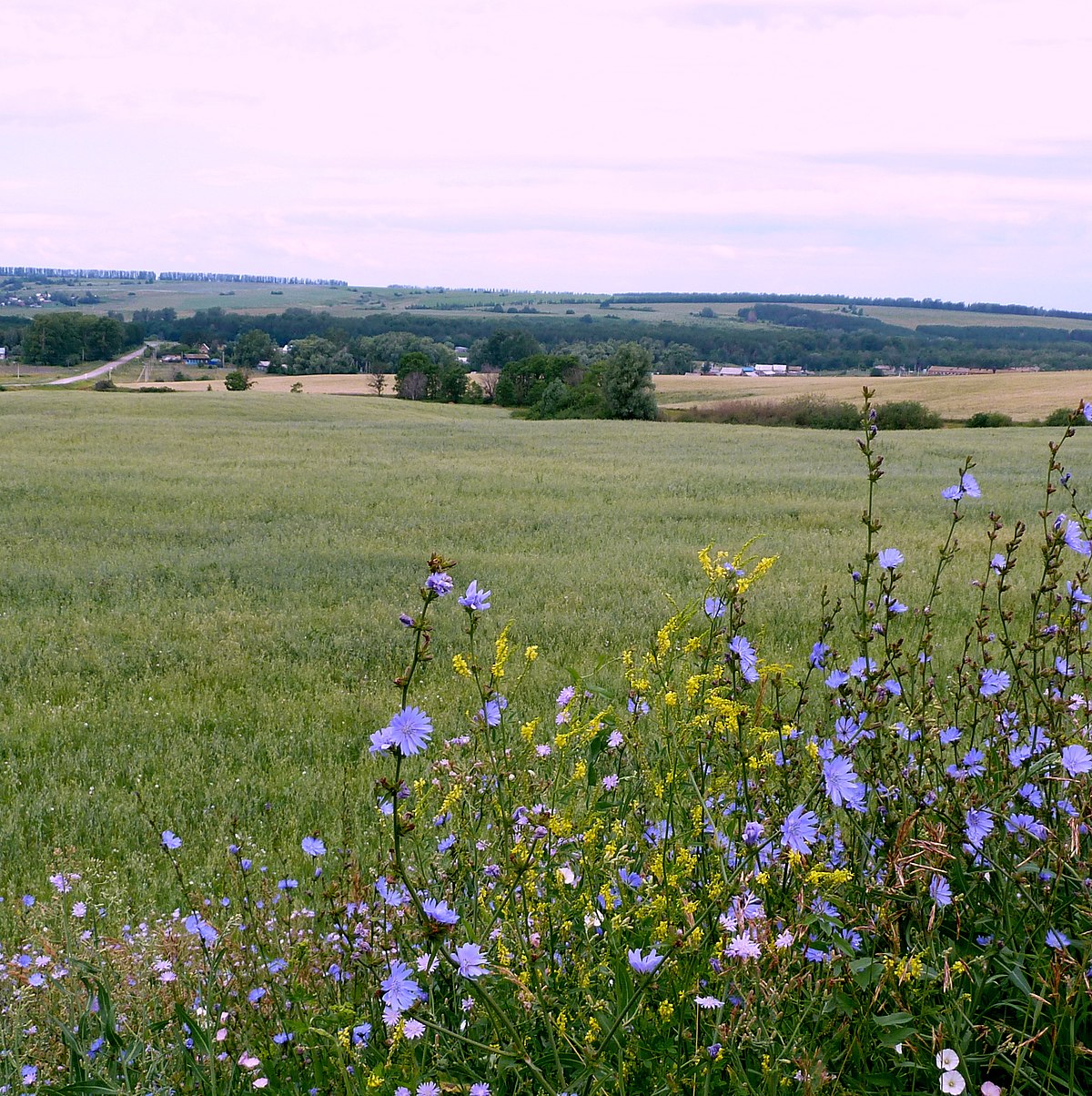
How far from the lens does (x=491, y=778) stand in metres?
2.51

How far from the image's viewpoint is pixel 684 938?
58.8 inches

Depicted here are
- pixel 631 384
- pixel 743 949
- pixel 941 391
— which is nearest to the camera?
pixel 743 949

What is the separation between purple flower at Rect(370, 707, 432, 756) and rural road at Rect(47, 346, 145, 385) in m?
74.2

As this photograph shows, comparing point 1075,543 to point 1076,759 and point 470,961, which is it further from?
point 470,961

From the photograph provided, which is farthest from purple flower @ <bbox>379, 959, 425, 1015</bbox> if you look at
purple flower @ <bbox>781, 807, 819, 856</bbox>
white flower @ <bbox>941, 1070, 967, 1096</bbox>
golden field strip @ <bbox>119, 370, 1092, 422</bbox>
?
golden field strip @ <bbox>119, 370, 1092, 422</bbox>

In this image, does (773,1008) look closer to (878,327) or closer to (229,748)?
(229,748)

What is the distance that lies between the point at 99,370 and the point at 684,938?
3639 inches

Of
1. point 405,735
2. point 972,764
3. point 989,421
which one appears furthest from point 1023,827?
point 989,421

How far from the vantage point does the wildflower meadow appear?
1587mm

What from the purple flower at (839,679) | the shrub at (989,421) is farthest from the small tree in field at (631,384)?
the purple flower at (839,679)

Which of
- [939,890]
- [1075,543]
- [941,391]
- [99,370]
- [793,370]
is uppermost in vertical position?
[793,370]

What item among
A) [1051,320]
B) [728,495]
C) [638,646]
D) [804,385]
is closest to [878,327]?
[1051,320]

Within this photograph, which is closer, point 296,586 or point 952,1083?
point 952,1083

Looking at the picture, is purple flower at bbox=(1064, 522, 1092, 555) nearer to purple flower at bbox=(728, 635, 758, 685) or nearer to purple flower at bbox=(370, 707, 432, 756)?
purple flower at bbox=(728, 635, 758, 685)
